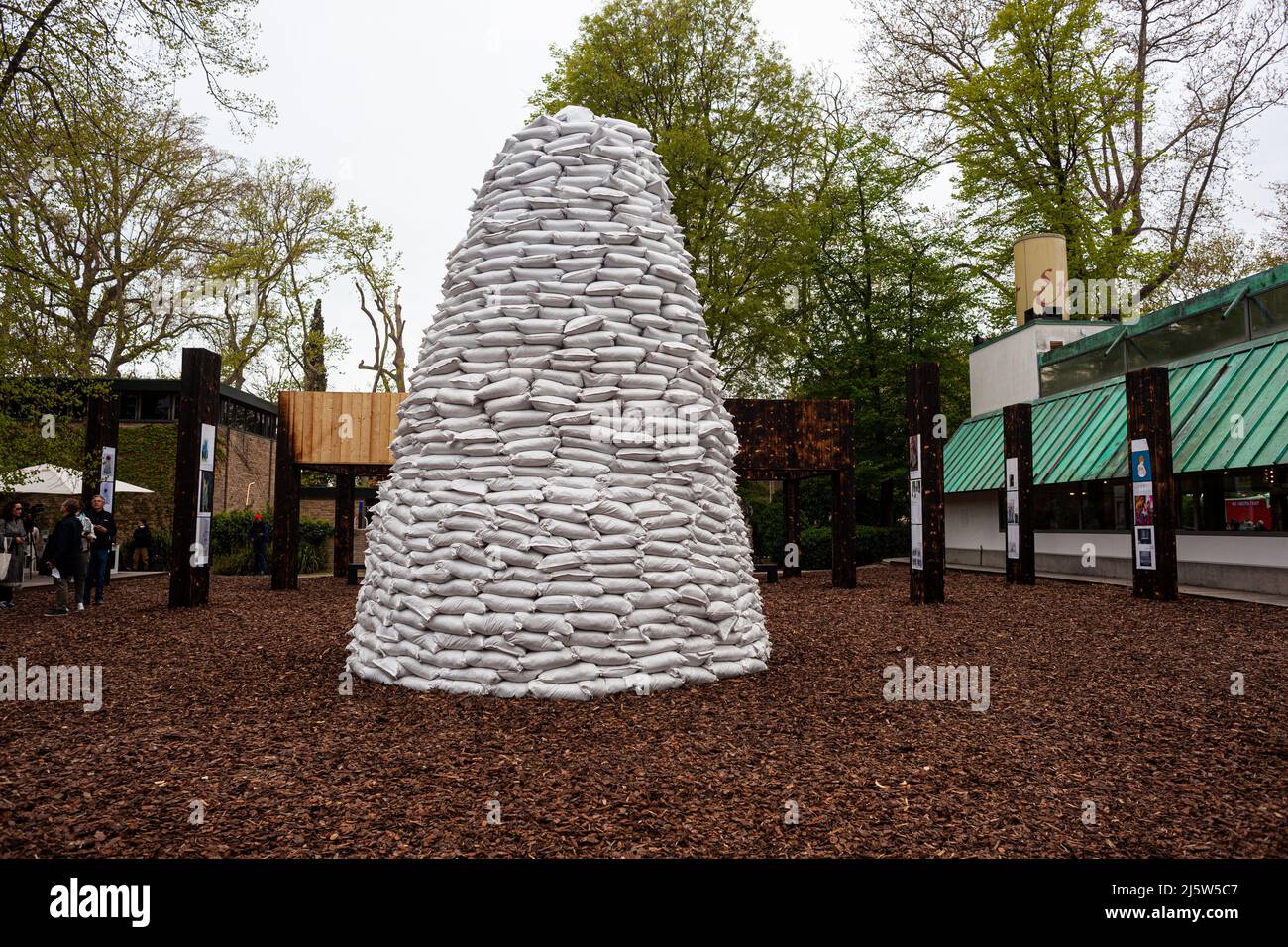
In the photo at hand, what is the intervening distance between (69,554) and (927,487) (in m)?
11.7

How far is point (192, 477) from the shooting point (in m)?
11.4

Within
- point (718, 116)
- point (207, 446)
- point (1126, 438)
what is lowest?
point (207, 446)

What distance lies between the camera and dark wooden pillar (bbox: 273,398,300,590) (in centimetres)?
1412

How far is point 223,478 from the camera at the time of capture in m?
A: 27.0

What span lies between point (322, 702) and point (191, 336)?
22.8m

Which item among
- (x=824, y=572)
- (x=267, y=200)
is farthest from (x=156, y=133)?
(x=824, y=572)

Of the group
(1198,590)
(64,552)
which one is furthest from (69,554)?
(1198,590)

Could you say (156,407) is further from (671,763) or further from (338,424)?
(671,763)

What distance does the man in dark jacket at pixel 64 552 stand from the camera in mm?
10250

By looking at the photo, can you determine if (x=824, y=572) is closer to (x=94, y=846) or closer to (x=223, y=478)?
(x=94, y=846)

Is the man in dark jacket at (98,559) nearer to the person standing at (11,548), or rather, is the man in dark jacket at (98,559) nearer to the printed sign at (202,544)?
the person standing at (11,548)

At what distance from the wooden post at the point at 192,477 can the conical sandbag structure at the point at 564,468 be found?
622 cm

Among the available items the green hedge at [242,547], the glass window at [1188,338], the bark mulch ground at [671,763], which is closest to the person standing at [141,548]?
the green hedge at [242,547]

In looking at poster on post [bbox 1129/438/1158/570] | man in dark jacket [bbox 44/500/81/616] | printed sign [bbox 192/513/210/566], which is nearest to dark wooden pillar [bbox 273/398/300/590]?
printed sign [bbox 192/513/210/566]
